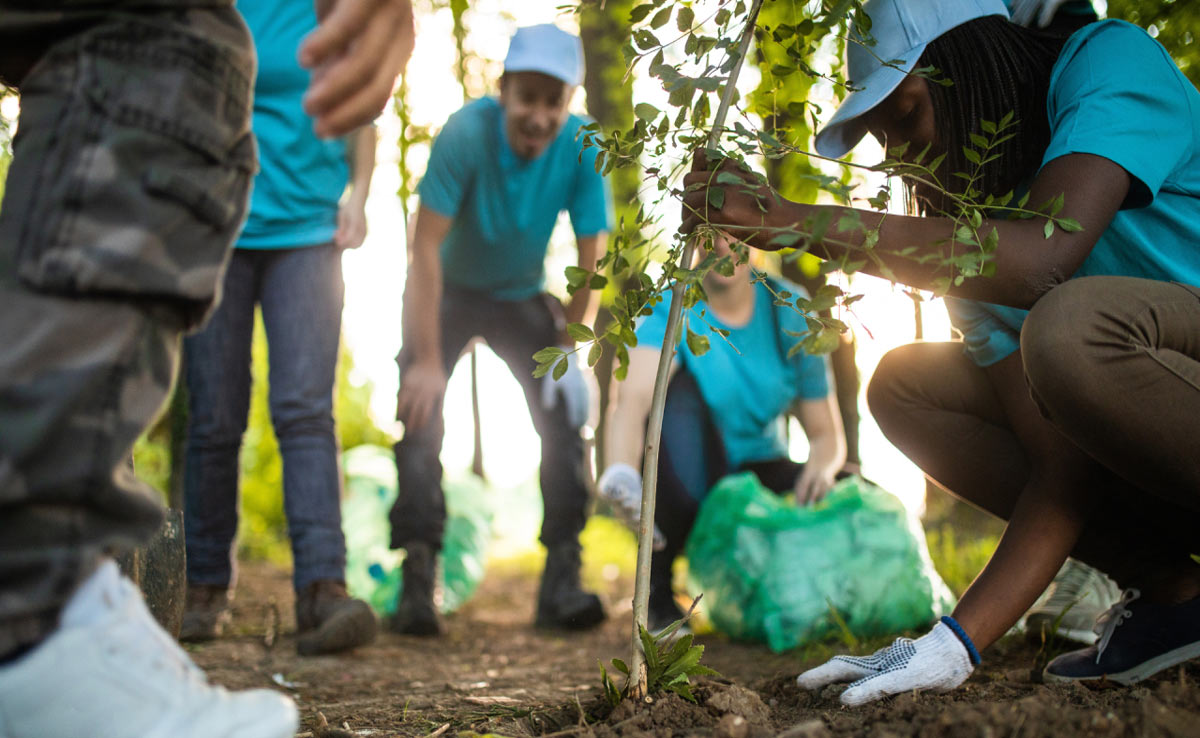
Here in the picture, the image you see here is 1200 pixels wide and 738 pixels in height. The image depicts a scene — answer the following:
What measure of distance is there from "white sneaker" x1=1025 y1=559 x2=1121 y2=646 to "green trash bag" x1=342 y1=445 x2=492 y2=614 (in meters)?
1.97

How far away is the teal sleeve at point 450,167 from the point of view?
3.16 meters

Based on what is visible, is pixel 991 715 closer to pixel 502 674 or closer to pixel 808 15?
pixel 808 15

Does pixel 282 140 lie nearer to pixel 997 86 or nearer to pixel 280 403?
pixel 280 403

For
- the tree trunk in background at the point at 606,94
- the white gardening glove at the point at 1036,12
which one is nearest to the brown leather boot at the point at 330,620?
the white gardening glove at the point at 1036,12

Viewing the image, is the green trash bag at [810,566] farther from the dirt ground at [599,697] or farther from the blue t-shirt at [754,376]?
the blue t-shirt at [754,376]

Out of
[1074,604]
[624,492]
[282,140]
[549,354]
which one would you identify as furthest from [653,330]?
[549,354]

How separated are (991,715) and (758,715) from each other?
0.37 metres

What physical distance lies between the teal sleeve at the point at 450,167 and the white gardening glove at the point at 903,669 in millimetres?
2170

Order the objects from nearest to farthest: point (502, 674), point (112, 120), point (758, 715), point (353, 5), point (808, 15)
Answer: point (112, 120) → point (353, 5) → point (758, 715) → point (808, 15) → point (502, 674)

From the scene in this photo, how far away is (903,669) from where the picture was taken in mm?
1440

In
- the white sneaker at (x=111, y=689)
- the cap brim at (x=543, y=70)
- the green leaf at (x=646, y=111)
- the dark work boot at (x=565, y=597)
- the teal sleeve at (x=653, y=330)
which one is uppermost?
the cap brim at (x=543, y=70)

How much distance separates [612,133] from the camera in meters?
1.45

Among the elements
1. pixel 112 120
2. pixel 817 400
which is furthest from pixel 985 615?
pixel 817 400

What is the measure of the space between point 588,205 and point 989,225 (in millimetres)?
2140
